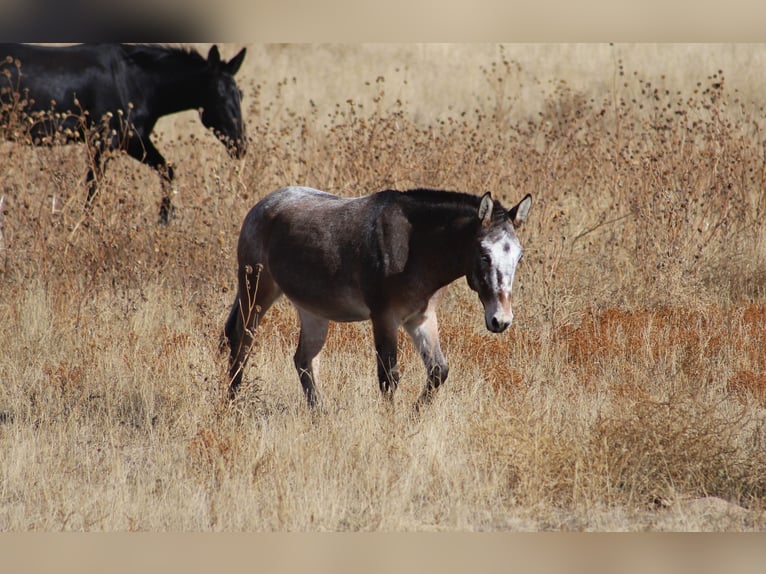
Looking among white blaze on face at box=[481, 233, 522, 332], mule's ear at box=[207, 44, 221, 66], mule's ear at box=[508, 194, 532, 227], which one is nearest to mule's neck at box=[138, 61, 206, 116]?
mule's ear at box=[207, 44, 221, 66]

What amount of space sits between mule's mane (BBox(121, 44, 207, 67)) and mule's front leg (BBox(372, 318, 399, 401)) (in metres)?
7.09

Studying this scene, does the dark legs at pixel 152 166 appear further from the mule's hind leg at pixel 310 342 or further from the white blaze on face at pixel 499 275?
the white blaze on face at pixel 499 275

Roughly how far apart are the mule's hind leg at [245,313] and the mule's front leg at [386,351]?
3.35 ft

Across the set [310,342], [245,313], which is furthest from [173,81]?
[310,342]

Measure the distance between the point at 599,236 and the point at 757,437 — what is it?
4.32 metres

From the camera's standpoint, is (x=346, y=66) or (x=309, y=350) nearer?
(x=309, y=350)

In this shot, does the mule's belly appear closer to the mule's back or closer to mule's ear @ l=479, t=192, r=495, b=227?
mule's ear @ l=479, t=192, r=495, b=227

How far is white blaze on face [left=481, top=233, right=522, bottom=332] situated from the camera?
5738 mm

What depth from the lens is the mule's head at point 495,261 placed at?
5.77 meters

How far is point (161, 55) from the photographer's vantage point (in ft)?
40.4

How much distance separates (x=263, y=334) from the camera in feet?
26.8

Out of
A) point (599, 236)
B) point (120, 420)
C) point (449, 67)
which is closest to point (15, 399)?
point (120, 420)

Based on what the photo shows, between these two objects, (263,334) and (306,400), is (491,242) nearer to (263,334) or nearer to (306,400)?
(306,400)

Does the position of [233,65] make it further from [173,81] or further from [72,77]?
[72,77]
